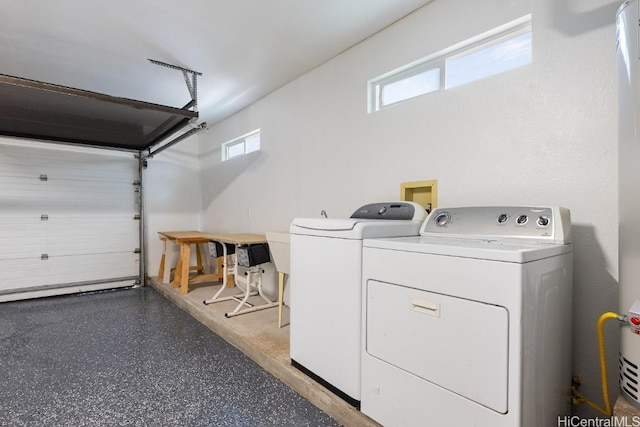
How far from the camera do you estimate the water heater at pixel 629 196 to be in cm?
109

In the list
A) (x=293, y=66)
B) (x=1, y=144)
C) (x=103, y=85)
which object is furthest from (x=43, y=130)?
(x=293, y=66)

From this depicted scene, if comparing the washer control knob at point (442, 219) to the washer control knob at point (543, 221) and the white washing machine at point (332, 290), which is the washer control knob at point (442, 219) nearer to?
the white washing machine at point (332, 290)

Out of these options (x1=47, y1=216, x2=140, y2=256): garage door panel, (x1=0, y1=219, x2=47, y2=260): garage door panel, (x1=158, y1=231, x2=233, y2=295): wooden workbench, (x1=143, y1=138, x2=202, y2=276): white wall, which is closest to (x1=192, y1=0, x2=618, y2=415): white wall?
(x1=158, y1=231, x2=233, y2=295): wooden workbench

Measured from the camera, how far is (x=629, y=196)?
3.68ft

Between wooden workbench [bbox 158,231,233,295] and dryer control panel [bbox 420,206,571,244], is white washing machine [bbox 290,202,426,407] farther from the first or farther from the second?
wooden workbench [bbox 158,231,233,295]

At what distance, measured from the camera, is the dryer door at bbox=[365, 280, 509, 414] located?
3.77 feet

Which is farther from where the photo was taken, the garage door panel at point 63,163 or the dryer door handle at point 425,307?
the garage door panel at point 63,163

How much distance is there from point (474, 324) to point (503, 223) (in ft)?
2.04

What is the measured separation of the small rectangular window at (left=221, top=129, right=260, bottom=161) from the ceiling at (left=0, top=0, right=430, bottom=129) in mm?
832

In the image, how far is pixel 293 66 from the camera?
123 inches

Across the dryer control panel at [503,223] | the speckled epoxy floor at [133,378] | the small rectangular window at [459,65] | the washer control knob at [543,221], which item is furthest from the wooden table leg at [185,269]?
the washer control knob at [543,221]

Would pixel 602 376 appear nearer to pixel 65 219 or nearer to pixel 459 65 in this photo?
pixel 459 65

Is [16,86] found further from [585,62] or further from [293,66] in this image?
[585,62]

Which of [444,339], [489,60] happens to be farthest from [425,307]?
[489,60]
